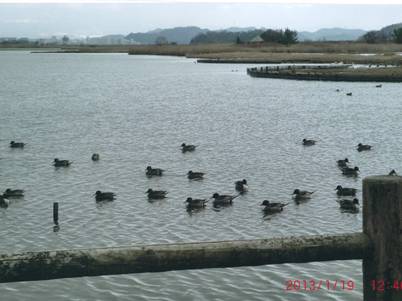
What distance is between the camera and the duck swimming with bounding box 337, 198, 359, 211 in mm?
25172

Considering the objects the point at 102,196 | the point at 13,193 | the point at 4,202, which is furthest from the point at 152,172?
the point at 4,202

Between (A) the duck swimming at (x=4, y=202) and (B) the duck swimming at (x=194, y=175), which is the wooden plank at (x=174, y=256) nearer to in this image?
(A) the duck swimming at (x=4, y=202)

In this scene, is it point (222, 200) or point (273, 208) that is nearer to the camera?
point (273, 208)

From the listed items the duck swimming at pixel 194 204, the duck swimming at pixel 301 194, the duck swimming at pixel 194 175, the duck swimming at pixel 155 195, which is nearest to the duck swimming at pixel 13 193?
the duck swimming at pixel 155 195

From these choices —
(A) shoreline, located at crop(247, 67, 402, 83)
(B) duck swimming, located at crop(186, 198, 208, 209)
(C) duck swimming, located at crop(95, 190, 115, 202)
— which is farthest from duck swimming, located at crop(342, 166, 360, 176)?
(A) shoreline, located at crop(247, 67, 402, 83)

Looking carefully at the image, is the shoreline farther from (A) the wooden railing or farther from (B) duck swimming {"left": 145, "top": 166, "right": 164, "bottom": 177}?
(A) the wooden railing

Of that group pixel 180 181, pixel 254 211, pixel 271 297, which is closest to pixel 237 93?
pixel 180 181

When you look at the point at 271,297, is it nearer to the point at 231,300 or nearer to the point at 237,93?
the point at 231,300

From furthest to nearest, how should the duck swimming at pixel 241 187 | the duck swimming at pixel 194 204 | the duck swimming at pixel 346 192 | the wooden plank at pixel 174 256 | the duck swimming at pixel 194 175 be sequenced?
the duck swimming at pixel 194 175 < the duck swimming at pixel 241 187 < the duck swimming at pixel 346 192 < the duck swimming at pixel 194 204 < the wooden plank at pixel 174 256

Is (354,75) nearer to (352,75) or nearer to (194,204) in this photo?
(352,75)

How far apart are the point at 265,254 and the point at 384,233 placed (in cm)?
101

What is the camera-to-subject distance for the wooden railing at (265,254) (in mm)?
5016

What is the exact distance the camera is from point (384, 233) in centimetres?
538

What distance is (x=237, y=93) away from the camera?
100500 mm
